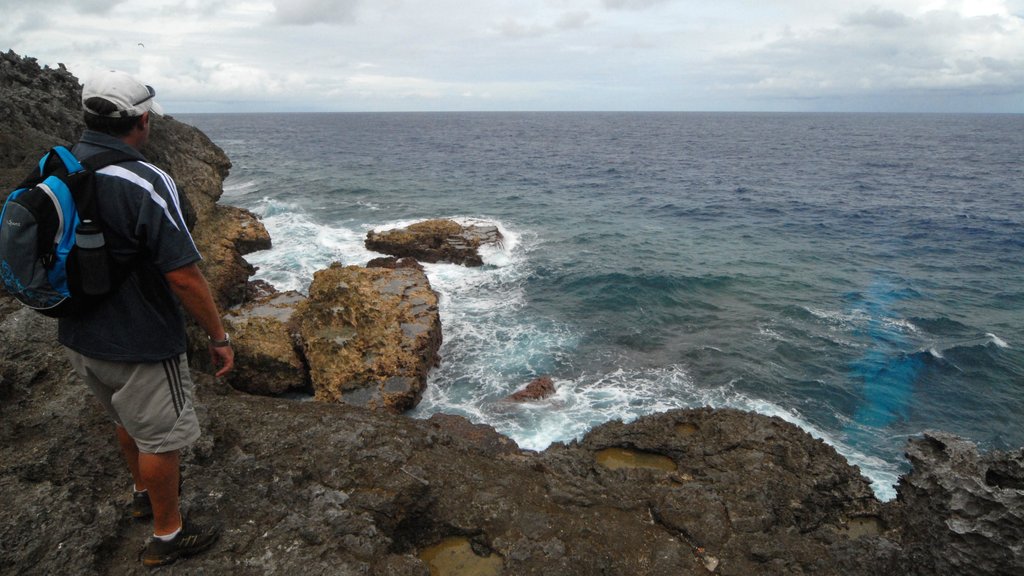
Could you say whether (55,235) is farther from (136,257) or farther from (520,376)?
(520,376)

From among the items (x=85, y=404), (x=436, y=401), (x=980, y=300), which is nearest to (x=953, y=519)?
(x=85, y=404)

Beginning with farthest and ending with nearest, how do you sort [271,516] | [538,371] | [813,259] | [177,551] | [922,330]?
[813,259], [922,330], [538,371], [271,516], [177,551]

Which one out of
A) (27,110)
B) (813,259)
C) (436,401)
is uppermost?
(27,110)

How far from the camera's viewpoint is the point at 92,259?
311 cm

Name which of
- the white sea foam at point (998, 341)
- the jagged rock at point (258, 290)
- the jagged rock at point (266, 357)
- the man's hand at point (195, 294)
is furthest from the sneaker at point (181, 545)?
the white sea foam at point (998, 341)

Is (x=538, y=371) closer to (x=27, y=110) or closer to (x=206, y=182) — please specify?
(x=27, y=110)

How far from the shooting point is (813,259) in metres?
25.3

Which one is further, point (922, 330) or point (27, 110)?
point (922, 330)

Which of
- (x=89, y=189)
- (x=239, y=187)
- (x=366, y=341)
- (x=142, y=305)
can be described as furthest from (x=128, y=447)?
(x=239, y=187)

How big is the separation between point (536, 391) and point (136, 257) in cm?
1148

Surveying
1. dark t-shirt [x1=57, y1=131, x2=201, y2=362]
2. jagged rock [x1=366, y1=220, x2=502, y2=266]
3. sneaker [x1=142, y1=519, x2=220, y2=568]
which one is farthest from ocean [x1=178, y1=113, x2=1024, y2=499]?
dark t-shirt [x1=57, y1=131, x2=201, y2=362]

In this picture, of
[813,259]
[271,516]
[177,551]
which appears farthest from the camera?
[813,259]

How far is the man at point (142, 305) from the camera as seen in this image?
313cm

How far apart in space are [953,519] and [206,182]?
94.1 ft
